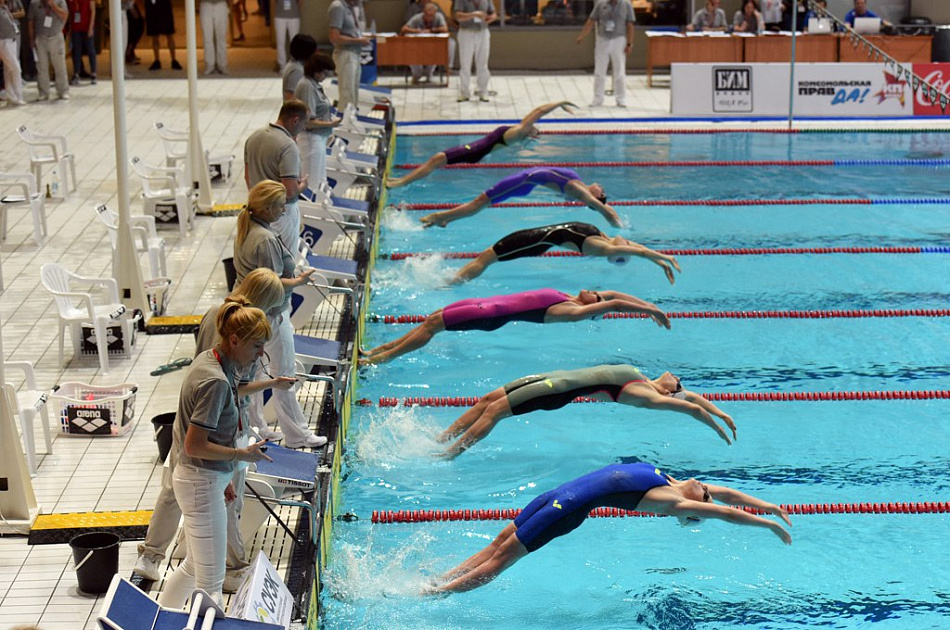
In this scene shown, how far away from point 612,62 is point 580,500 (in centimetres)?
1227

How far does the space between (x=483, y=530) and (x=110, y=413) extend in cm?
206

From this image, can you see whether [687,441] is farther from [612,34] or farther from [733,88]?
[612,34]

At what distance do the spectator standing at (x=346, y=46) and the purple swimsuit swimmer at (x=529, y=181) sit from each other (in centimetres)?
425

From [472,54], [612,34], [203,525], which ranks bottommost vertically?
[203,525]

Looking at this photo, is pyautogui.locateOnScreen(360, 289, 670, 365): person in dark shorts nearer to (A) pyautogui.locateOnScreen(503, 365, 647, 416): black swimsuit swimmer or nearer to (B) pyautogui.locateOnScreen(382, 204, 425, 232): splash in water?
(A) pyautogui.locateOnScreen(503, 365, 647, 416): black swimsuit swimmer

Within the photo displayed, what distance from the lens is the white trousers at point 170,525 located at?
4.71 metres

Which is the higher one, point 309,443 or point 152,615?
point 152,615

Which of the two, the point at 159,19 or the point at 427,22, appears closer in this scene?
the point at 427,22

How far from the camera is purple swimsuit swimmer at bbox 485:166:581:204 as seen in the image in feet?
31.7

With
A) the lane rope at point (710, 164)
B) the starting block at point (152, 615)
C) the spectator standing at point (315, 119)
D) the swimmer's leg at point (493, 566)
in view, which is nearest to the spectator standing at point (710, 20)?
the lane rope at point (710, 164)

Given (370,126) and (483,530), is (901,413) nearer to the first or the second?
(483,530)

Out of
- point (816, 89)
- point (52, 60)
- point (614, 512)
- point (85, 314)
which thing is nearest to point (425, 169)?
point (85, 314)

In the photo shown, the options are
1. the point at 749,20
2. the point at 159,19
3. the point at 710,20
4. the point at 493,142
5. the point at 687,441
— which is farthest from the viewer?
the point at 159,19

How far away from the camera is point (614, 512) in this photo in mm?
6070
